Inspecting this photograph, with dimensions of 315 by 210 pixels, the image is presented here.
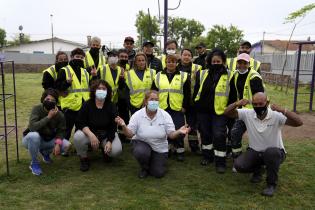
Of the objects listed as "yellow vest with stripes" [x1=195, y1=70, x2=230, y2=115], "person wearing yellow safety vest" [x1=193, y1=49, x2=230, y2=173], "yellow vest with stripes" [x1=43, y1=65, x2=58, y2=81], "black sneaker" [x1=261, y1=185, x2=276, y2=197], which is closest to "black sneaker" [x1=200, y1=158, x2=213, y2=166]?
"person wearing yellow safety vest" [x1=193, y1=49, x2=230, y2=173]

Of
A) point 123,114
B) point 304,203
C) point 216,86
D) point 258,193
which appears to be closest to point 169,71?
point 216,86

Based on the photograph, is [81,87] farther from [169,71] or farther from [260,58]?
[260,58]

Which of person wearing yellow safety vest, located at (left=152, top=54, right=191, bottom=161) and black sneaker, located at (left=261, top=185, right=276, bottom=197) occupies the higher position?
person wearing yellow safety vest, located at (left=152, top=54, right=191, bottom=161)

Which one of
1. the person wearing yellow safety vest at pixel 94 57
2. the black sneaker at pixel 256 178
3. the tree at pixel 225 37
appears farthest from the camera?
the tree at pixel 225 37

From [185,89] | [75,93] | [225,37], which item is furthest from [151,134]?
[225,37]

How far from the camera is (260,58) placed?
30031mm

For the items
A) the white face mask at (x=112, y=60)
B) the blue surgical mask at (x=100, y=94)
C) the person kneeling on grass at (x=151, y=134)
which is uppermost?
the white face mask at (x=112, y=60)

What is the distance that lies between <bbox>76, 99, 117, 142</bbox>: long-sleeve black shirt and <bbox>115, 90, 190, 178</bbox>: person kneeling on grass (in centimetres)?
32

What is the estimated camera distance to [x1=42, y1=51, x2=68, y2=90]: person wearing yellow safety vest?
570 cm

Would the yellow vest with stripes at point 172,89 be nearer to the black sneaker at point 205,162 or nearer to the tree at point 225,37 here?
the black sneaker at point 205,162

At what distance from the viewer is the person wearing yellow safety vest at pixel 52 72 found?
570 centimetres

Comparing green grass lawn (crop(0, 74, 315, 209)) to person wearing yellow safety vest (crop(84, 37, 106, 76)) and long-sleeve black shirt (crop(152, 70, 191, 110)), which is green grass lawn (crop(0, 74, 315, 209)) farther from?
person wearing yellow safety vest (crop(84, 37, 106, 76))

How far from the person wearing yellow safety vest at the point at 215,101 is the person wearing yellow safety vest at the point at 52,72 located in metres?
2.29

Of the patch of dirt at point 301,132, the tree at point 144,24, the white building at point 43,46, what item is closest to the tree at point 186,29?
the tree at point 144,24
